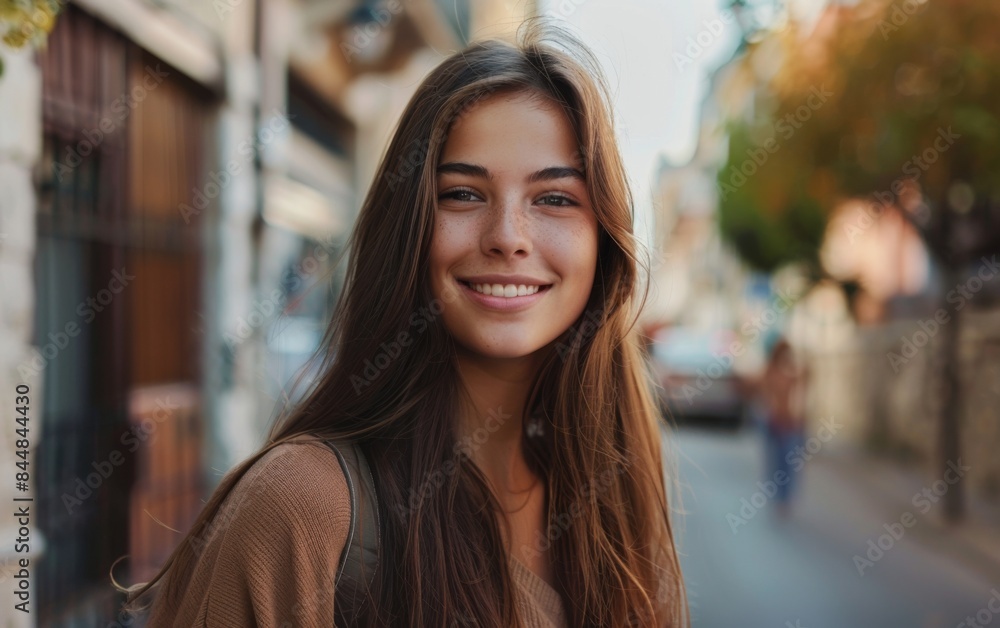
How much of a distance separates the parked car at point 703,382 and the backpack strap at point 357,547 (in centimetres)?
1504

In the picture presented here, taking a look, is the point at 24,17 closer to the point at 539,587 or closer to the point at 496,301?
the point at 496,301

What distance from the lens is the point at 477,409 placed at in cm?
193

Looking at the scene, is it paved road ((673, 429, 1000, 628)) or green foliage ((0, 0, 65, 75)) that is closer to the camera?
green foliage ((0, 0, 65, 75))

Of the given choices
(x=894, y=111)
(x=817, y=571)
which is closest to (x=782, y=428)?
(x=817, y=571)

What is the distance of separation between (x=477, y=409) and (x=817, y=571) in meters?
6.12

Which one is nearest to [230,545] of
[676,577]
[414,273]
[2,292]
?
[414,273]

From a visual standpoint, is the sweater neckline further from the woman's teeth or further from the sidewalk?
the sidewalk

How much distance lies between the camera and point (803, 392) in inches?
423

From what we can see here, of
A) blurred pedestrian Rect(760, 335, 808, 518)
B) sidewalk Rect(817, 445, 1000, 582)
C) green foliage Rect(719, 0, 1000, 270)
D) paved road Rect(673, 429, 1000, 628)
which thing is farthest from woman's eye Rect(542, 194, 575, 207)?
blurred pedestrian Rect(760, 335, 808, 518)

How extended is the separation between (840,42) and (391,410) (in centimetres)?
741

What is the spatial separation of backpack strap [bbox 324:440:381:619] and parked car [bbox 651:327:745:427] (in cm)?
1504

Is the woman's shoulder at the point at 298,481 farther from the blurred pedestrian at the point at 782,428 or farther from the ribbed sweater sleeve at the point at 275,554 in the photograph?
the blurred pedestrian at the point at 782,428

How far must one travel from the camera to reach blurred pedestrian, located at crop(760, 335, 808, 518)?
9.38 meters

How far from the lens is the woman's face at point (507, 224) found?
173cm
